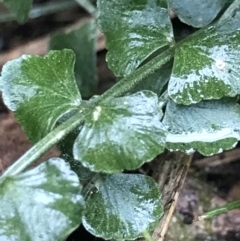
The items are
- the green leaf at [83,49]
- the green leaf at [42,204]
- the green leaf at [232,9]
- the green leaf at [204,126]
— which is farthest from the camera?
the green leaf at [83,49]

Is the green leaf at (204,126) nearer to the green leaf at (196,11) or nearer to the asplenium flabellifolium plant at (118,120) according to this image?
the asplenium flabellifolium plant at (118,120)

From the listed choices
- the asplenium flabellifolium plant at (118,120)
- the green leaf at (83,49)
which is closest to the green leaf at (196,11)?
the asplenium flabellifolium plant at (118,120)

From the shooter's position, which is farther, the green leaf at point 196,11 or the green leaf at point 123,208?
the green leaf at point 196,11

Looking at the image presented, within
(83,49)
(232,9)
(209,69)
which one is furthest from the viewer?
(83,49)

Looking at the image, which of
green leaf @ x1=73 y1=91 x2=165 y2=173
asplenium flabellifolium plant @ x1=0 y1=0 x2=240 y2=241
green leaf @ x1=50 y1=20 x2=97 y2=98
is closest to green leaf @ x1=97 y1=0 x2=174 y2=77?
asplenium flabellifolium plant @ x1=0 y1=0 x2=240 y2=241

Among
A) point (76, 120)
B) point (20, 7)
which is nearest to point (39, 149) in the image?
point (76, 120)

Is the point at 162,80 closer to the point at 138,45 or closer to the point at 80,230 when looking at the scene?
the point at 138,45

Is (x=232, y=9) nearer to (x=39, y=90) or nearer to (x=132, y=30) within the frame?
(x=132, y=30)
